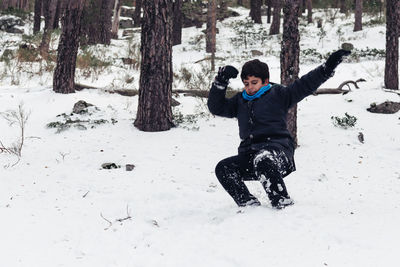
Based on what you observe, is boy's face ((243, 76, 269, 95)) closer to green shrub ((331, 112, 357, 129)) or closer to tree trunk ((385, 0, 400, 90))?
green shrub ((331, 112, 357, 129))

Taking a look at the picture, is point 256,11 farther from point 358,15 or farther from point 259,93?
point 259,93

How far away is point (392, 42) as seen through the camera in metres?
8.80

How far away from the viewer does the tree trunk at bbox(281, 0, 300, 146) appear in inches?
213

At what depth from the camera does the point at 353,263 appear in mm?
2521

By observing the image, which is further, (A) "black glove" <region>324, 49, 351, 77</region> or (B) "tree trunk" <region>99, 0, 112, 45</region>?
(B) "tree trunk" <region>99, 0, 112, 45</region>

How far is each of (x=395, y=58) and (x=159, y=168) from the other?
7.06m

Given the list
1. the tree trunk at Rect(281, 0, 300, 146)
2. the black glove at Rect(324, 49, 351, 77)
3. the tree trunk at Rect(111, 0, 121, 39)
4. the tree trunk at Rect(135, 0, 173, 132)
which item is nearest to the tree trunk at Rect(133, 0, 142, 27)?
the tree trunk at Rect(111, 0, 121, 39)

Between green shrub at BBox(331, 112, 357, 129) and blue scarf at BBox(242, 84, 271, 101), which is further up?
blue scarf at BBox(242, 84, 271, 101)

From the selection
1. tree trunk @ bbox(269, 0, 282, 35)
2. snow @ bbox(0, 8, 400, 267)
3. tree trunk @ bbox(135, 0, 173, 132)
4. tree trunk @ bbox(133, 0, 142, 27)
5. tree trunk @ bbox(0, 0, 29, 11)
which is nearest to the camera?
snow @ bbox(0, 8, 400, 267)

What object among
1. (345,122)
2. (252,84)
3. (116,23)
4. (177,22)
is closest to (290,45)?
(345,122)

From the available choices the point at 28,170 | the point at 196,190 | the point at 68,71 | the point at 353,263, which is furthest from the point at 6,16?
the point at 353,263

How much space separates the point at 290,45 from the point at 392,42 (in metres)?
4.68

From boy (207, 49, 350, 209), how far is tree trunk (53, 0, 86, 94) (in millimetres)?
5111

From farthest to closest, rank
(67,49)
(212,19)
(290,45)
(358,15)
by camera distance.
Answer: (358,15) < (212,19) < (67,49) < (290,45)
